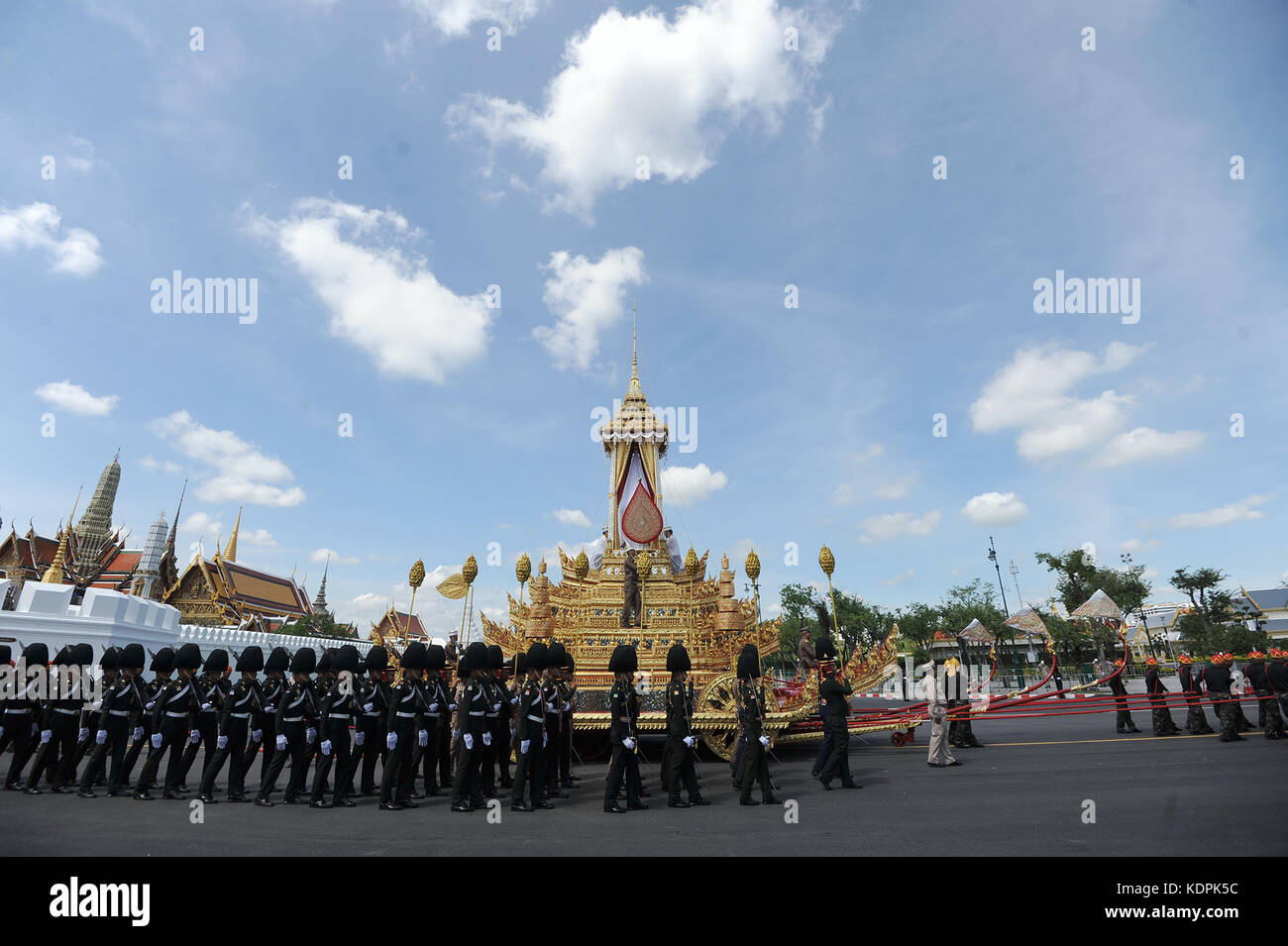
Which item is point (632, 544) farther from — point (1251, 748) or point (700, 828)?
point (1251, 748)

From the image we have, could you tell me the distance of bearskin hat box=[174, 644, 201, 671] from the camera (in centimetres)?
922

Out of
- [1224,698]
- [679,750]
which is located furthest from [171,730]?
[1224,698]

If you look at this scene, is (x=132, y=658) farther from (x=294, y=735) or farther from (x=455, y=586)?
(x=455, y=586)

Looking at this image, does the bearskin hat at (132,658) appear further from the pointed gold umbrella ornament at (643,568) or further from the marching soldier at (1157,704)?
the marching soldier at (1157,704)

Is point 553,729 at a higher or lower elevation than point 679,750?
higher

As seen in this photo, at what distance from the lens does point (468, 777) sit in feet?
25.9

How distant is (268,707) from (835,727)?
8309 millimetres

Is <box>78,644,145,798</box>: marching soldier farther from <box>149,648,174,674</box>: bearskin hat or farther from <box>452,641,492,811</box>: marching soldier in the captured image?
<box>452,641,492,811</box>: marching soldier

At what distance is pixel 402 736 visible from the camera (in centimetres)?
789

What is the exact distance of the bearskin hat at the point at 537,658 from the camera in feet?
30.4

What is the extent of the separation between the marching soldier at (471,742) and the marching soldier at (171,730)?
4030 millimetres
